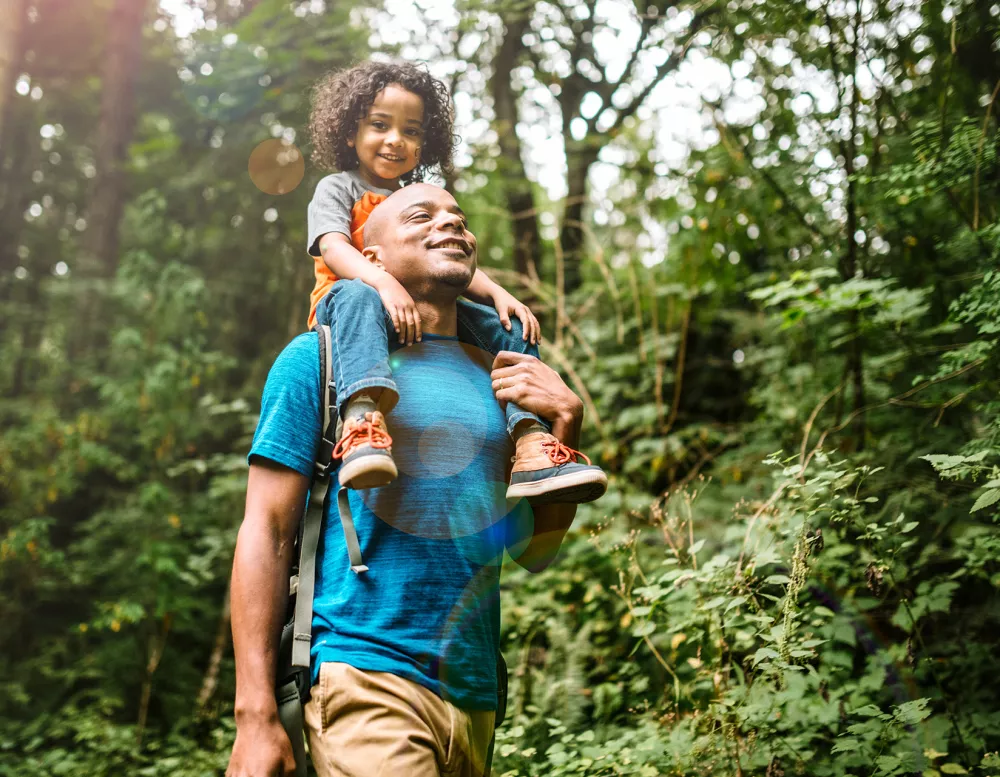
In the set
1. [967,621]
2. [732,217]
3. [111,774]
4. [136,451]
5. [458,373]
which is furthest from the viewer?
[136,451]

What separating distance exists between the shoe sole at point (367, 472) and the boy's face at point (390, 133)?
45.5 inches

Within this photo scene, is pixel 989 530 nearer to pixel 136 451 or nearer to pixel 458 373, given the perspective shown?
pixel 458 373

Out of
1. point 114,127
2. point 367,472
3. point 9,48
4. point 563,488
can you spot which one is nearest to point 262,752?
point 367,472

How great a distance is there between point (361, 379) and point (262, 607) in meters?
0.54

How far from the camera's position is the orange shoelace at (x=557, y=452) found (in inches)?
71.9

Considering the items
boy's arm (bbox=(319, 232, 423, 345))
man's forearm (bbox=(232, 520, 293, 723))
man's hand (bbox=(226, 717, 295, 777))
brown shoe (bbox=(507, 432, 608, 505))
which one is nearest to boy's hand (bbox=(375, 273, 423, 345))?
boy's arm (bbox=(319, 232, 423, 345))

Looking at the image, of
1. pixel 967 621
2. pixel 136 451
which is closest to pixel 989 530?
pixel 967 621

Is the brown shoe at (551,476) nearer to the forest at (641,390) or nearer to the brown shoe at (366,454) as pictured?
the brown shoe at (366,454)

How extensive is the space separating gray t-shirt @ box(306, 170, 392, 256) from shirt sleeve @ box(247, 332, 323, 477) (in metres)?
0.54

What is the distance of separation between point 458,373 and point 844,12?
10.8 feet

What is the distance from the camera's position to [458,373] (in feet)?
6.61

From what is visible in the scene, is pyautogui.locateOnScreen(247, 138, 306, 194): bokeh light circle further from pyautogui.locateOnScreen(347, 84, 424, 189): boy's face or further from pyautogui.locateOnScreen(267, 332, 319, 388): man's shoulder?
pyautogui.locateOnScreen(267, 332, 319, 388): man's shoulder

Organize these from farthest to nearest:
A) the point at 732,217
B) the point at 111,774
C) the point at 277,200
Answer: the point at 277,200 → the point at 732,217 → the point at 111,774

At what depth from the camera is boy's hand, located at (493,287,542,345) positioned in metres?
2.20
